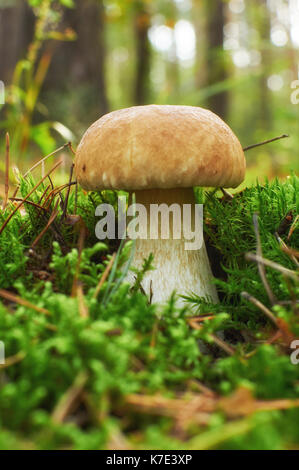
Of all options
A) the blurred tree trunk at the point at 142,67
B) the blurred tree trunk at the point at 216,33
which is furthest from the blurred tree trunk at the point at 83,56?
the blurred tree trunk at the point at 142,67

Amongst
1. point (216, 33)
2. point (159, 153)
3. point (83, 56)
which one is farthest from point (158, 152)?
point (216, 33)

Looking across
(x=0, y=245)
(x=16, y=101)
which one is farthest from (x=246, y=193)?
(x=16, y=101)

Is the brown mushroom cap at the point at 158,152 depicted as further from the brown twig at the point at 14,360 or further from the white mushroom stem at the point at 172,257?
the brown twig at the point at 14,360

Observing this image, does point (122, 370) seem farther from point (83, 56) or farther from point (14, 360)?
point (83, 56)

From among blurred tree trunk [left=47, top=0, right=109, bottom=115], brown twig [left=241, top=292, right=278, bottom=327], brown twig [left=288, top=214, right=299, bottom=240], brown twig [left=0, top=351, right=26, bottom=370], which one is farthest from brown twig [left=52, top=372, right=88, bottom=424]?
blurred tree trunk [left=47, top=0, right=109, bottom=115]

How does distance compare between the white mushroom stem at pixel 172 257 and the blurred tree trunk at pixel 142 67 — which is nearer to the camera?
the white mushroom stem at pixel 172 257

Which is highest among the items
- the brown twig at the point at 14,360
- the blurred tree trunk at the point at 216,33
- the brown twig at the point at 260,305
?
the blurred tree trunk at the point at 216,33

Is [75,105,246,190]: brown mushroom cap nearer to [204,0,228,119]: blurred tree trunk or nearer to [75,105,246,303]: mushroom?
[75,105,246,303]: mushroom
